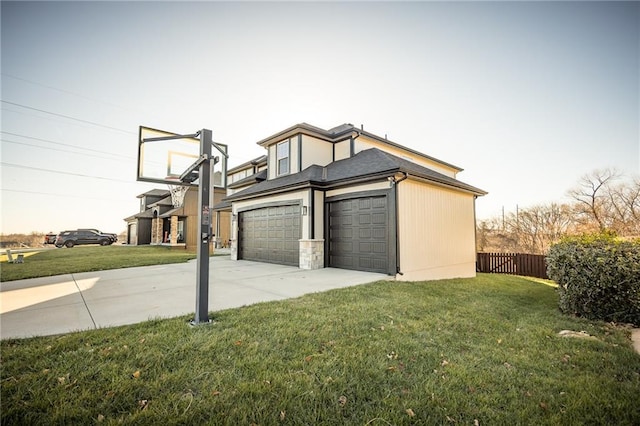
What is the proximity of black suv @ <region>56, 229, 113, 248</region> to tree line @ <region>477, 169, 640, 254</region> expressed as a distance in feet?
113

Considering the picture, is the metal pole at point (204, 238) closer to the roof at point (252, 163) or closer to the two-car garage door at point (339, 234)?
the two-car garage door at point (339, 234)

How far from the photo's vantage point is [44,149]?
18375mm

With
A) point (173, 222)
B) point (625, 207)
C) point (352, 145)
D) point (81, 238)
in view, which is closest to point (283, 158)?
point (352, 145)

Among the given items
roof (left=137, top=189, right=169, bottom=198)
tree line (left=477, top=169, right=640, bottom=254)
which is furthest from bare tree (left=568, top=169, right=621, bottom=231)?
roof (left=137, top=189, right=169, bottom=198)

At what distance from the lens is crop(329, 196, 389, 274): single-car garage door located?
826 cm

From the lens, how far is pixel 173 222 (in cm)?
2047

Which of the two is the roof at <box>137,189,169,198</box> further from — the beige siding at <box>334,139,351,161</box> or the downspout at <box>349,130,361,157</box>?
the downspout at <box>349,130,361,157</box>

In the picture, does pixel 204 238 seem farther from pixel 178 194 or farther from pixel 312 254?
pixel 178 194

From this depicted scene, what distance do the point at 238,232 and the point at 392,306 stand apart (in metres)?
10.2

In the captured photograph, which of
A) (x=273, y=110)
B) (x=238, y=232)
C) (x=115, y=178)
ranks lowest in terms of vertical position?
(x=238, y=232)

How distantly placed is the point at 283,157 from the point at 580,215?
73.5 feet

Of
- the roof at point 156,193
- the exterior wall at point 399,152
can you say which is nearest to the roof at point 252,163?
the exterior wall at point 399,152

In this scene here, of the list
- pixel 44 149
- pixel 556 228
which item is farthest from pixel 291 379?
pixel 44 149

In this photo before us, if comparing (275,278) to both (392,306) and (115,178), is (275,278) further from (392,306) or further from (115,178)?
(115,178)
